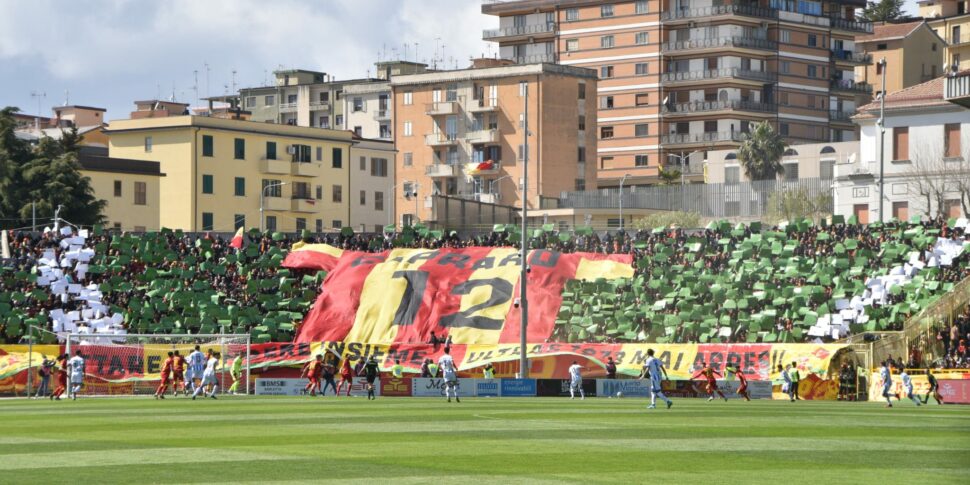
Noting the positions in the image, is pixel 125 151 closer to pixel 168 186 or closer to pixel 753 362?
pixel 168 186

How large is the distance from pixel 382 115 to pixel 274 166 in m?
31.4

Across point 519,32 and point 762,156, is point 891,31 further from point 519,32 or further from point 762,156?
point 519,32

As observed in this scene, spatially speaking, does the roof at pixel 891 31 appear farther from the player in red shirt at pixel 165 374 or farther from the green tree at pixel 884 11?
the player in red shirt at pixel 165 374

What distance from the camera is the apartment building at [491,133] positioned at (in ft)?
392

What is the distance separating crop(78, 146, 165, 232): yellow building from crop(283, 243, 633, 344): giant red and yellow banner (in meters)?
27.1

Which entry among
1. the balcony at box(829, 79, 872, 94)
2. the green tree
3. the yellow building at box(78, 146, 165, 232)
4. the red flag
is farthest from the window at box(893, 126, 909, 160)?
the green tree

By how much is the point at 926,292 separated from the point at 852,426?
25.1 m

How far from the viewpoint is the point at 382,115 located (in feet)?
443

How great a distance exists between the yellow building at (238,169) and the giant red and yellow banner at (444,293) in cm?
2876

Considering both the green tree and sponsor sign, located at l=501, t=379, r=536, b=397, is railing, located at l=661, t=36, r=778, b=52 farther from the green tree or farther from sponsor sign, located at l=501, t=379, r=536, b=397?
sponsor sign, located at l=501, t=379, r=536, b=397

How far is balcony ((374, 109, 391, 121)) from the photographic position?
5315 inches

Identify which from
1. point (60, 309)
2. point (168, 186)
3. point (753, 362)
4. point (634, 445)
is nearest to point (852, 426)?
point (634, 445)

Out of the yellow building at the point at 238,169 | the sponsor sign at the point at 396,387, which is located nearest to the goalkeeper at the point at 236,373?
the sponsor sign at the point at 396,387

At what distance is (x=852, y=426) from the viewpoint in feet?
114
